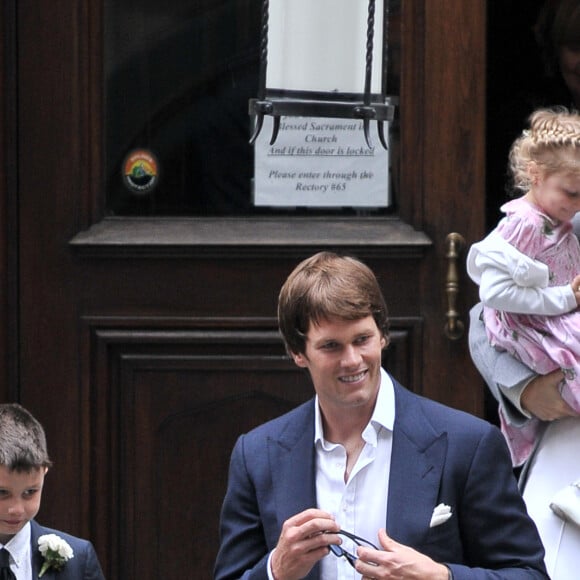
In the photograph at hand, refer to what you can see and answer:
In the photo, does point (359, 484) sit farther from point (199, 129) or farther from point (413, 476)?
point (199, 129)

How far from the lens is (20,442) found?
3.70 meters

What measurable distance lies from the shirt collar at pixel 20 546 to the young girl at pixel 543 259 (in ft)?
3.97

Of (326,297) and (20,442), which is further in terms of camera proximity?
(20,442)

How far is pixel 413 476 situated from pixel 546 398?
64 centimetres

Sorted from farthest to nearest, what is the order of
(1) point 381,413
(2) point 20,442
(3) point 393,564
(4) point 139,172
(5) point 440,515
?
1. (4) point 139,172
2. (2) point 20,442
3. (1) point 381,413
4. (5) point 440,515
5. (3) point 393,564

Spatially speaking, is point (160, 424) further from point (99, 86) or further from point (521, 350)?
point (521, 350)

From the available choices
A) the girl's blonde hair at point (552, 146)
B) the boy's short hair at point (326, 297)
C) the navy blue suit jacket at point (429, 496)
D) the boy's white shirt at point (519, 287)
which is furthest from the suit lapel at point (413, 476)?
the girl's blonde hair at point (552, 146)

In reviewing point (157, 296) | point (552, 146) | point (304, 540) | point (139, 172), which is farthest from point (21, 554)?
point (552, 146)

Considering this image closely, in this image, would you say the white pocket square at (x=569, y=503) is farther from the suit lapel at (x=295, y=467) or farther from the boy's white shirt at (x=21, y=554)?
the boy's white shirt at (x=21, y=554)

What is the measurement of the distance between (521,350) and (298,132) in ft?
3.93

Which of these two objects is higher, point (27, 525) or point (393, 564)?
point (393, 564)

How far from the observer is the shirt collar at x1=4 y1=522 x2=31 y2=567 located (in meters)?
3.70

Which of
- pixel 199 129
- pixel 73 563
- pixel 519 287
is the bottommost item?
pixel 73 563

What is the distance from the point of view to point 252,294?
472 centimetres
